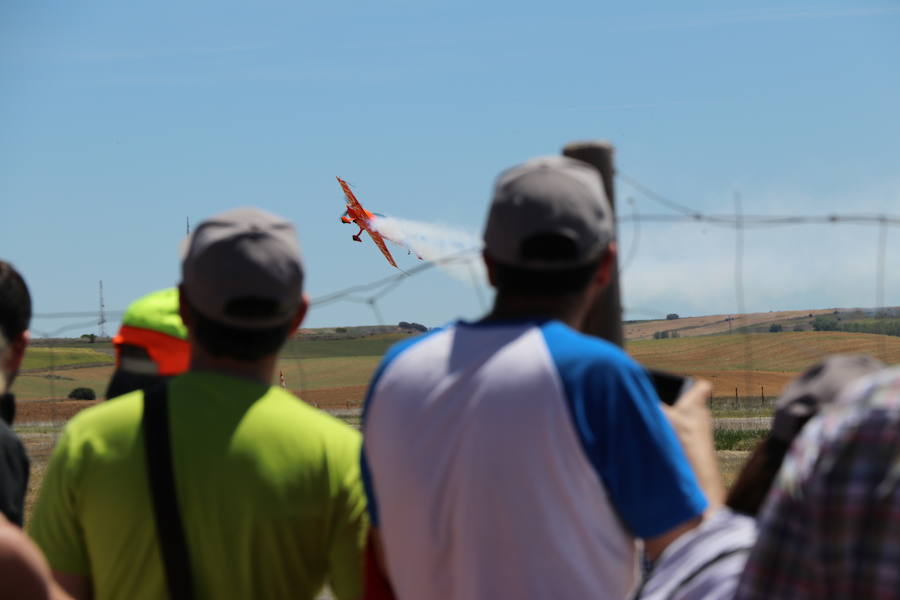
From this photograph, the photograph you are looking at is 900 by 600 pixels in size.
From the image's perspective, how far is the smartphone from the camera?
96.4 inches

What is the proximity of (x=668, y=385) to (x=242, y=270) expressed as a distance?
3.04ft

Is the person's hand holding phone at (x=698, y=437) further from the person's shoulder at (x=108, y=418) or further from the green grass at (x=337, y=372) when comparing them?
the green grass at (x=337, y=372)

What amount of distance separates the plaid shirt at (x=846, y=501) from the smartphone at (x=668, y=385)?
1.02 meters

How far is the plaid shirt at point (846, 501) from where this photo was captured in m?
1.33

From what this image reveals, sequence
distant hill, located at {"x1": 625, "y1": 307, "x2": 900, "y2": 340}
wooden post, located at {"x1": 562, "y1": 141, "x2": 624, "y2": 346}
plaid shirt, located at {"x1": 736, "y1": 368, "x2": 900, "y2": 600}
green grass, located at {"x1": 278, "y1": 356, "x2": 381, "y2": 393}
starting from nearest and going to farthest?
plaid shirt, located at {"x1": 736, "y1": 368, "x2": 900, "y2": 600}
wooden post, located at {"x1": 562, "y1": 141, "x2": 624, "y2": 346}
green grass, located at {"x1": 278, "y1": 356, "x2": 381, "y2": 393}
distant hill, located at {"x1": 625, "y1": 307, "x2": 900, "y2": 340}

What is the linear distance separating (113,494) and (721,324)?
7070 centimetres

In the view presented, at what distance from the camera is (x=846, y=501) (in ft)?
4.43

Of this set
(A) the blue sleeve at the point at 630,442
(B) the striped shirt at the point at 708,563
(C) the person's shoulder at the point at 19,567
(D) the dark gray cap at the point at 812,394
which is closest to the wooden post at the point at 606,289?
(A) the blue sleeve at the point at 630,442

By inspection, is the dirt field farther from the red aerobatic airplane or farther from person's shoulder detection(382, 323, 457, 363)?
person's shoulder detection(382, 323, 457, 363)

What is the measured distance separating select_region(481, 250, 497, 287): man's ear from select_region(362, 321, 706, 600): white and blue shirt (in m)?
0.16

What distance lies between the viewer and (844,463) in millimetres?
1345

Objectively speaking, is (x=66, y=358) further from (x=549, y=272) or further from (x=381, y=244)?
(x=549, y=272)

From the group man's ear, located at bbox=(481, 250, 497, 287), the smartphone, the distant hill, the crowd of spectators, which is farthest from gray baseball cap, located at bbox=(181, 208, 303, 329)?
the distant hill

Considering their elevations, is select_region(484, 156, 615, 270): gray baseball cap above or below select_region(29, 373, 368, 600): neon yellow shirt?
above
